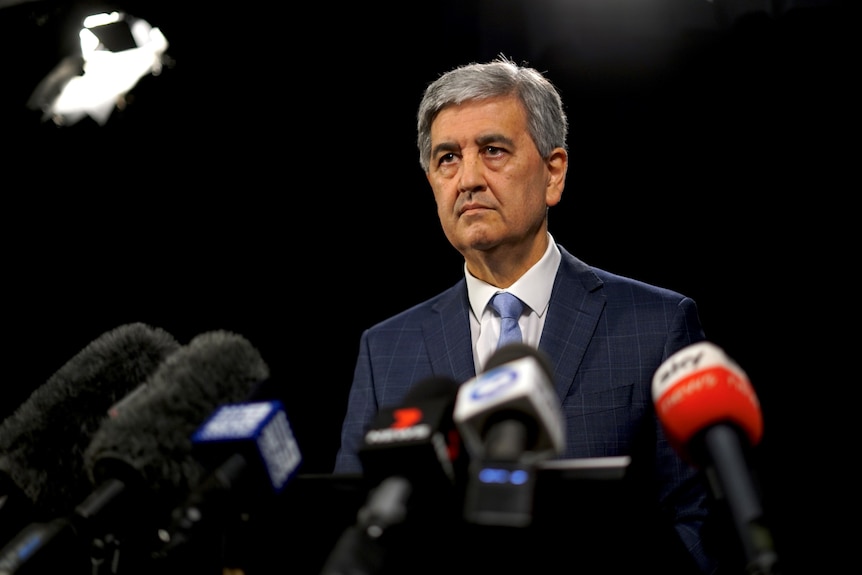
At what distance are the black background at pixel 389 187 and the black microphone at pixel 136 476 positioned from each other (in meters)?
1.00

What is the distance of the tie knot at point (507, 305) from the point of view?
1941mm

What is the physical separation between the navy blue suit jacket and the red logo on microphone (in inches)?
34.0

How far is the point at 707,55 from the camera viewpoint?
7.84 feet

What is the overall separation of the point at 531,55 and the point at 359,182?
76 centimetres

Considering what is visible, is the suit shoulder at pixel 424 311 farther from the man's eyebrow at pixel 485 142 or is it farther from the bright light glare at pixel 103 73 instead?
the bright light glare at pixel 103 73

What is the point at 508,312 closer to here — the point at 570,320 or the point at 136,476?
the point at 570,320

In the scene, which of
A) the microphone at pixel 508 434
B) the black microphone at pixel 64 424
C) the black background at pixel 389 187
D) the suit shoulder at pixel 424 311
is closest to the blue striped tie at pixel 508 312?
the suit shoulder at pixel 424 311

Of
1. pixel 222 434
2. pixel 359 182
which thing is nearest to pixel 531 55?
pixel 359 182

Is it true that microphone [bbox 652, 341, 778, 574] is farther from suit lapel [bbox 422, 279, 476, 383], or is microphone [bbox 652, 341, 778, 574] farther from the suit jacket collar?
suit lapel [bbox 422, 279, 476, 383]

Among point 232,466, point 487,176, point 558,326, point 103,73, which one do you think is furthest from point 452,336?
point 103,73

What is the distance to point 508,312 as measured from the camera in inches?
76.5

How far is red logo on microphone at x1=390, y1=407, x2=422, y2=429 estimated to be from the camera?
84 cm

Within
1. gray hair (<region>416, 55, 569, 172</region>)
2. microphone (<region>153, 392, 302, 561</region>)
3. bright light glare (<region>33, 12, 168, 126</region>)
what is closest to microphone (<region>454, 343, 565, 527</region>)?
microphone (<region>153, 392, 302, 561</region>)

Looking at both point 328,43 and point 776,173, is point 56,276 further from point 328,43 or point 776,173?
point 776,173
